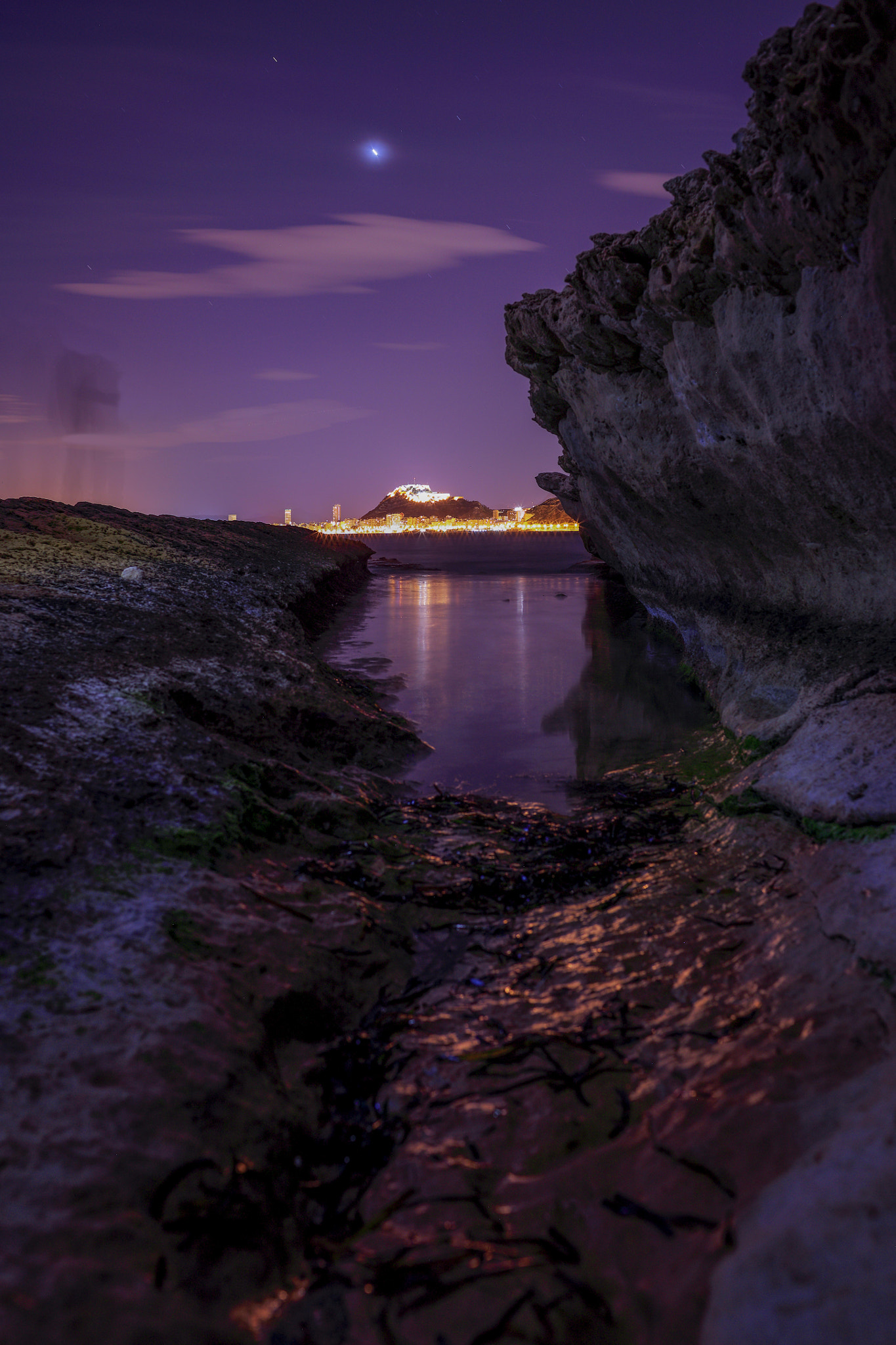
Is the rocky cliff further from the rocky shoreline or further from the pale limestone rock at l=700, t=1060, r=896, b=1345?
the pale limestone rock at l=700, t=1060, r=896, b=1345

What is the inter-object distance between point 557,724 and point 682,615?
4.29 metres

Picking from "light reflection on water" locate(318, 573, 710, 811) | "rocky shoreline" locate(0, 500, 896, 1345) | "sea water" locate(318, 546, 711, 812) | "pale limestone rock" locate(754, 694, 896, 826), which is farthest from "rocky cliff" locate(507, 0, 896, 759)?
"rocky shoreline" locate(0, 500, 896, 1345)

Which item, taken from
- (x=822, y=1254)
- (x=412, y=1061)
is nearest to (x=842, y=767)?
(x=412, y=1061)

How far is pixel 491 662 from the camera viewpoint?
14.2 meters

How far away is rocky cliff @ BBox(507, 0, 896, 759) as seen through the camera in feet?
13.3

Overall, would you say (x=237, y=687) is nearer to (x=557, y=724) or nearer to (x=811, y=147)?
(x=557, y=724)

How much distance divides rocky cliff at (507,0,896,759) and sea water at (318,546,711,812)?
1.29 m

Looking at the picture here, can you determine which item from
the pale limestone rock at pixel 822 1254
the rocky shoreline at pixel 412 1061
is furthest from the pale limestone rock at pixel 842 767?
the pale limestone rock at pixel 822 1254

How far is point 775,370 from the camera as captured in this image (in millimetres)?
5887

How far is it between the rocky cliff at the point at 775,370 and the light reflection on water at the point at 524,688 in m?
1.16

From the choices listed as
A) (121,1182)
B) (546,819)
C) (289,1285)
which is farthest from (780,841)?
(121,1182)

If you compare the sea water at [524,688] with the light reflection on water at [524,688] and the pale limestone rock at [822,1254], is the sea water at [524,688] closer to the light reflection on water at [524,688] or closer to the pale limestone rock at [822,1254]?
the light reflection on water at [524,688]

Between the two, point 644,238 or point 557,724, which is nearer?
point 644,238

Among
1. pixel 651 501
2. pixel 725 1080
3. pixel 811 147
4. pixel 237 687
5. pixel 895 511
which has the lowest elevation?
pixel 725 1080
